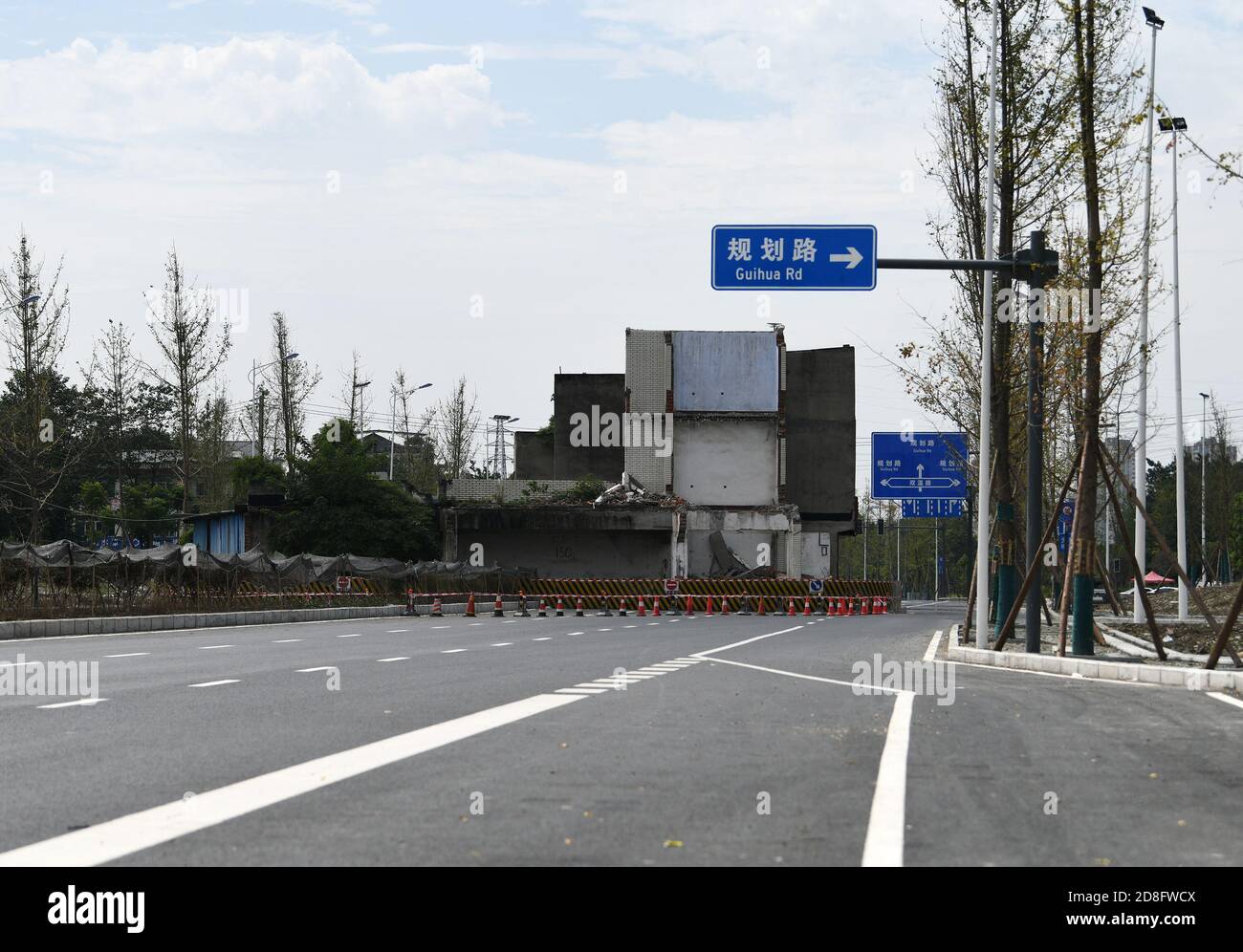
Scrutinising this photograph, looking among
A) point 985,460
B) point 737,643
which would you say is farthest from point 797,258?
point 737,643

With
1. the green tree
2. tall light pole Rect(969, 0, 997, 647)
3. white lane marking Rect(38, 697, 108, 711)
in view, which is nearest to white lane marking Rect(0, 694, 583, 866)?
white lane marking Rect(38, 697, 108, 711)

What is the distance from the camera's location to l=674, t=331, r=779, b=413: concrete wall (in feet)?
228

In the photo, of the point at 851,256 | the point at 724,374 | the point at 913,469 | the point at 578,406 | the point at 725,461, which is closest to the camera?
the point at 851,256

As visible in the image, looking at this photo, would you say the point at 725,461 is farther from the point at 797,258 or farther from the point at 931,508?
the point at 797,258

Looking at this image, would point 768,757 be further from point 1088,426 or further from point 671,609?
point 671,609

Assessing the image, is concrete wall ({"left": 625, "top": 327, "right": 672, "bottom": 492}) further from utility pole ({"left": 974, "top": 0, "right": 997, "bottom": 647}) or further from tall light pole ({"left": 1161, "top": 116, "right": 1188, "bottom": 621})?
utility pole ({"left": 974, "top": 0, "right": 997, "bottom": 647})

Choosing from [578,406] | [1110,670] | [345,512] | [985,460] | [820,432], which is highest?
[578,406]

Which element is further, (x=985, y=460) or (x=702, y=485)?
(x=702, y=485)

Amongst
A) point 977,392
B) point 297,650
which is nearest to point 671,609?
point 977,392

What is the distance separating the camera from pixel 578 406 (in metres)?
79.4

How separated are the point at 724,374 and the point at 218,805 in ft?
209

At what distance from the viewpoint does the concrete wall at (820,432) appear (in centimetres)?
7488

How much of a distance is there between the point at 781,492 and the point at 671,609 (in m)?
17.2

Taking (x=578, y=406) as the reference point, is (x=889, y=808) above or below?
below
